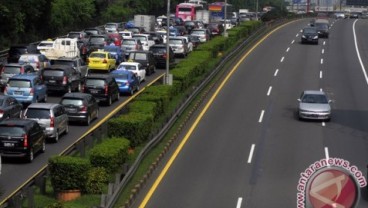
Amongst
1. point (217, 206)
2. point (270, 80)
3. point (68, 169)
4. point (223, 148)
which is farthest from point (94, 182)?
point (270, 80)

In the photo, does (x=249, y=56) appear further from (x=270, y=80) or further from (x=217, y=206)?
(x=217, y=206)

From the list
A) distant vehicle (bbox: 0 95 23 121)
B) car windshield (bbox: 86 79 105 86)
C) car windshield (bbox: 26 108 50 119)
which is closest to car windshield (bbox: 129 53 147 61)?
car windshield (bbox: 86 79 105 86)

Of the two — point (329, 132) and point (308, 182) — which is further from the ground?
point (308, 182)

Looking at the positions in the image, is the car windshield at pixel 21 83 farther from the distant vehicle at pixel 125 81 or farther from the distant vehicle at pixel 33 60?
the distant vehicle at pixel 33 60

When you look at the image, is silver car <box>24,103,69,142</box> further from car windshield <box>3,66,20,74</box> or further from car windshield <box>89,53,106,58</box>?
car windshield <box>89,53,106,58</box>

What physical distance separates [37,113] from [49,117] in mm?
617

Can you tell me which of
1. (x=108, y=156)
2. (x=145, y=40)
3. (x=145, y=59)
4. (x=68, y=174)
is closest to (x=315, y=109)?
(x=108, y=156)

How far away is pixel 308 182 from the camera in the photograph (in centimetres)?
502

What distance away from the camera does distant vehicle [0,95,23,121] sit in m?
28.9

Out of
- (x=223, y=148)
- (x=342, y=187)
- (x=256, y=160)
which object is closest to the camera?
(x=342, y=187)

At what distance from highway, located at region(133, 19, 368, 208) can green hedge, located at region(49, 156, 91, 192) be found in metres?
1.57

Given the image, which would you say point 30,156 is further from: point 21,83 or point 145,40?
point 145,40

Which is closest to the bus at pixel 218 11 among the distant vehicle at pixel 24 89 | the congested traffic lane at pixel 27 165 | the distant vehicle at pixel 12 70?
the distant vehicle at pixel 12 70

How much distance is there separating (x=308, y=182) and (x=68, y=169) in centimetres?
1379
